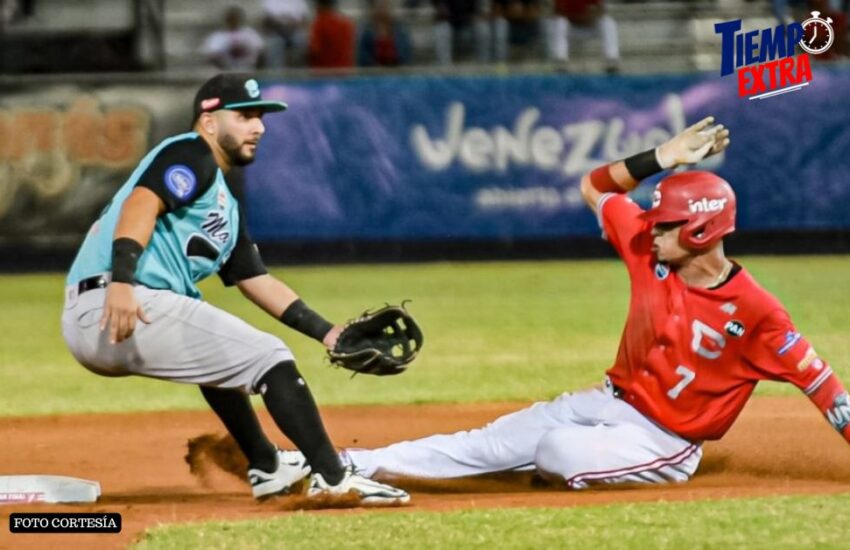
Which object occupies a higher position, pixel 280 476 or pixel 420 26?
pixel 420 26

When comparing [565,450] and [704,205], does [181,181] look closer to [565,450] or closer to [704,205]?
[565,450]

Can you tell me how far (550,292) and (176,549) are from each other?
29.6 ft

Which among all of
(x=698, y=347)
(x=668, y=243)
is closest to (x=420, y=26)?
(x=668, y=243)

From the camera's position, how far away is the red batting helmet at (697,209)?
5.73m

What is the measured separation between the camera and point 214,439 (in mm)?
7305

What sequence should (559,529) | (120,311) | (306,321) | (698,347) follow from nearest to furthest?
(559,529) → (120,311) → (698,347) → (306,321)

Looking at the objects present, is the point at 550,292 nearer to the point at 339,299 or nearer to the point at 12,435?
the point at 339,299

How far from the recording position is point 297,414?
18.3 feet

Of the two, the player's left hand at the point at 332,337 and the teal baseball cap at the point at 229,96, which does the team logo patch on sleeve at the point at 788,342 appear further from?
the teal baseball cap at the point at 229,96

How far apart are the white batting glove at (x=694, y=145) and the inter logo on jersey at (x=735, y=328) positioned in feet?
2.14

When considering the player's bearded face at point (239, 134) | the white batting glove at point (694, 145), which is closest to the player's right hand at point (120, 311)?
the player's bearded face at point (239, 134)

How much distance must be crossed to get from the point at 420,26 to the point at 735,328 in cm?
1262

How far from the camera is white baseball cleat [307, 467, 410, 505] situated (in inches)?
221

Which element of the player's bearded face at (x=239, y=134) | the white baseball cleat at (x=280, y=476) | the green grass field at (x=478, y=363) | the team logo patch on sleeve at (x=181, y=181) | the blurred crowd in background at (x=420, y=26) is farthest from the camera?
the blurred crowd in background at (x=420, y=26)
